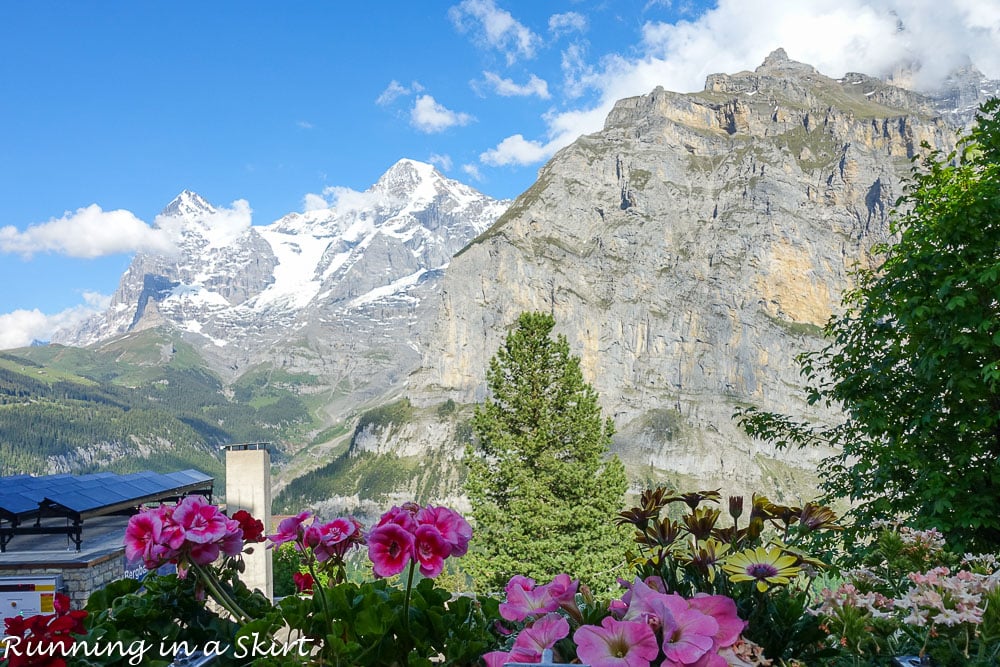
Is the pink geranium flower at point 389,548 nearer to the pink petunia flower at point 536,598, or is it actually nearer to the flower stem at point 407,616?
the flower stem at point 407,616

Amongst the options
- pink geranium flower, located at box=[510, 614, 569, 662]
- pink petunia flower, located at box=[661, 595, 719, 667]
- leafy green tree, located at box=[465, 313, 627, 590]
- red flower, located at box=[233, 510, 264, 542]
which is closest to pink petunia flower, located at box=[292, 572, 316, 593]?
red flower, located at box=[233, 510, 264, 542]

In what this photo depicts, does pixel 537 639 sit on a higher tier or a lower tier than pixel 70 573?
higher

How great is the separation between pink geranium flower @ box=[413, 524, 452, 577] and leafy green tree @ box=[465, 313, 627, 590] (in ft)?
52.0

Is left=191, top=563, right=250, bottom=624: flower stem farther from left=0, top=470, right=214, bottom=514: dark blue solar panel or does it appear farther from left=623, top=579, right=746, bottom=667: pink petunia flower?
left=0, top=470, right=214, bottom=514: dark blue solar panel

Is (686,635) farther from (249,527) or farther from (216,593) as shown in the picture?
(249,527)

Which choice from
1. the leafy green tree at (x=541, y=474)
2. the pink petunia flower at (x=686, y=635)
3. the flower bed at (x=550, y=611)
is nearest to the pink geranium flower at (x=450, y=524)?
the flower bed at (x=550, y=611)

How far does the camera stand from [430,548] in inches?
85.6

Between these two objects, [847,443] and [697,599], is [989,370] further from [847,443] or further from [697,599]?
[697,599]

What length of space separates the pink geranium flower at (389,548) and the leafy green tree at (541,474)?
15868 mm

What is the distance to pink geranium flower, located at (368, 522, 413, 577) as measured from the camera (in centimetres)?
210

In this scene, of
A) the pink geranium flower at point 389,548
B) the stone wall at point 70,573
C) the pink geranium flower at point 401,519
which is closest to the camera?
the pink geranium flower at point 389,548

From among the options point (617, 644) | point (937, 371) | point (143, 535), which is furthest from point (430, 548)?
point (937, 371)

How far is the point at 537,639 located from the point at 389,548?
653 mm

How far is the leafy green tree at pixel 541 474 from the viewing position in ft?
59.2
